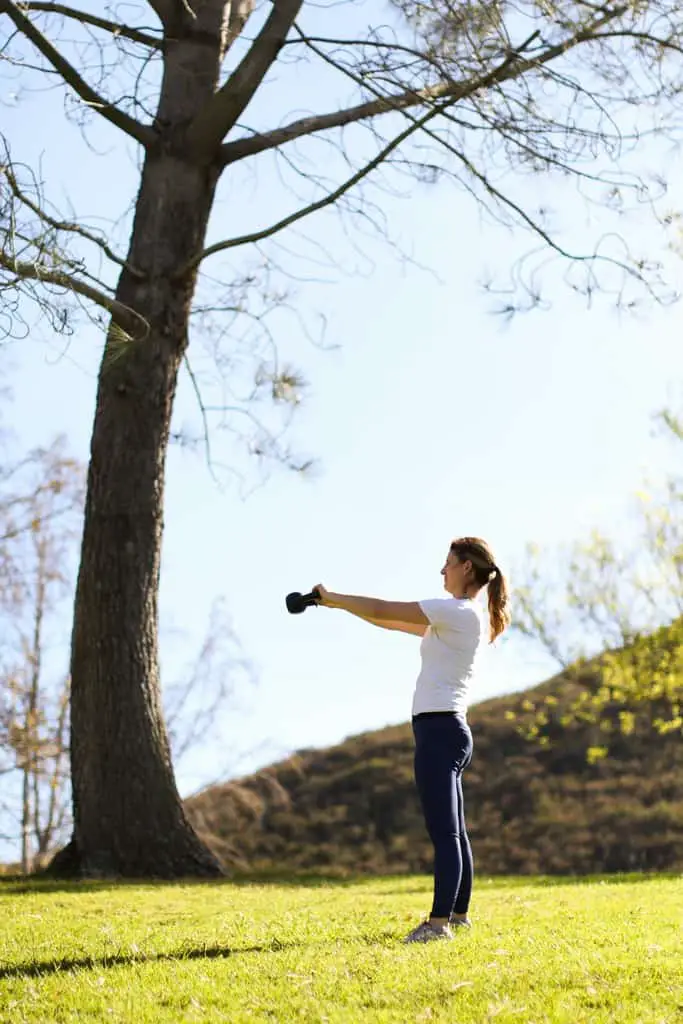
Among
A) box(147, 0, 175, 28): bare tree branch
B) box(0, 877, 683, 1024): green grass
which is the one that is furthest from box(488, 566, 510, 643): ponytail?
box(147, 0, 175, 28): bare tree branch

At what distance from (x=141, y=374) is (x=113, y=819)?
10.6 feet

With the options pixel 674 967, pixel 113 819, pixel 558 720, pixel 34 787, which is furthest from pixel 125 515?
pixel 558 720

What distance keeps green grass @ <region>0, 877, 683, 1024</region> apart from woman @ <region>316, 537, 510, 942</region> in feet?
0.91

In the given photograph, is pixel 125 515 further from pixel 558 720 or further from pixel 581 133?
pixel 558 720

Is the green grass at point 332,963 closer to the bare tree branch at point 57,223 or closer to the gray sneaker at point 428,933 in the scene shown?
the gray sneaker at point 428,933

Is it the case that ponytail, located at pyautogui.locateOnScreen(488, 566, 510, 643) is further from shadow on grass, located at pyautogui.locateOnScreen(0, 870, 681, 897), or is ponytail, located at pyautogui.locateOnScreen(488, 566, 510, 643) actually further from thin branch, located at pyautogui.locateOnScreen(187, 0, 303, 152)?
thin branch, located at pyautogui.locateOnScreen(187, 0, 303, 152)

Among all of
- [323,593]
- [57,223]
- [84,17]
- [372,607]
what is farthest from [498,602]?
[84,17]

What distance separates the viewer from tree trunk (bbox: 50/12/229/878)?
852 cm

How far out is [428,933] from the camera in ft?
16.0

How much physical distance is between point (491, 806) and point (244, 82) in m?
8.73

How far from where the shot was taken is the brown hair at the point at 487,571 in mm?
5035

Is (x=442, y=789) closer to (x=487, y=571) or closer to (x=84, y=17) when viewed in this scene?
(x=487, y=571)

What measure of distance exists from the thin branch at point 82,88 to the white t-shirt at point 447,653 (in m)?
4.12

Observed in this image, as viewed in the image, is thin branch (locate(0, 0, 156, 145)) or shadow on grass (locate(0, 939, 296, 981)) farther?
thin branch (locate(0, 0, 156, 145))
